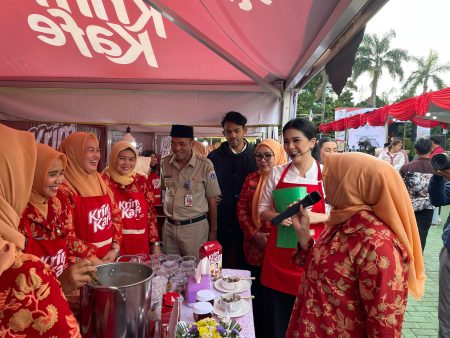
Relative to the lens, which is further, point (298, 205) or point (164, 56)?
point (164, 56)

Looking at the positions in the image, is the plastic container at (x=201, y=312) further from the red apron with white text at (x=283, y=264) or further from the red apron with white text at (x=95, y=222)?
the red apron with white text at (x=95, y=222)

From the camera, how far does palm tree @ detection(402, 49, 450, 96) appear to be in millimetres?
29266

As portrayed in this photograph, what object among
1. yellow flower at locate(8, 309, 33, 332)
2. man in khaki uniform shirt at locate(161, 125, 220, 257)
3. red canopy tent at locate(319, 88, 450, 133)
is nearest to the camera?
yellow flower at locate(8, 309, 33, 332)

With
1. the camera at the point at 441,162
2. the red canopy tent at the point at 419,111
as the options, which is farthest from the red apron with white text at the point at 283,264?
the red canopy tent at the point at 419,111

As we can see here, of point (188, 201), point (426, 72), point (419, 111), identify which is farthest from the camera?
point (426, 72)

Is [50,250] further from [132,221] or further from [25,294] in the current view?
[132,221]

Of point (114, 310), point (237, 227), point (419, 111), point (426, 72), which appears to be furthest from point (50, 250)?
point (426, 72)

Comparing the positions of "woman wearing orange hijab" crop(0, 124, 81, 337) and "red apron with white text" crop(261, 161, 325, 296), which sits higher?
"woman wearing orange hijab" crop(0, 124, 81, 337)

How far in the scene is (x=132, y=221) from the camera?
9.04ft

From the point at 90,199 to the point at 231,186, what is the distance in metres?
1.55

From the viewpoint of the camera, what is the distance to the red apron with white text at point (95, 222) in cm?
219

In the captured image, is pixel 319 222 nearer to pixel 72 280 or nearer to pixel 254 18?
pixel 254 18

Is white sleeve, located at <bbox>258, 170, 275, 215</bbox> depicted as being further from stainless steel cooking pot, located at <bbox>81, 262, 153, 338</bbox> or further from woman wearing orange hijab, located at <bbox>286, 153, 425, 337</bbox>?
stainless steel cooking pot, located at <bbox>81, 262, 153, 338</bbox>

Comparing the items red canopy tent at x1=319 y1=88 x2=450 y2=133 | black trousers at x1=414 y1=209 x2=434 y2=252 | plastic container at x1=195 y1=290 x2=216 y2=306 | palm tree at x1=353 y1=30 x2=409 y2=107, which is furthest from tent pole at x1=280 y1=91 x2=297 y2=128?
palm tree at x1=353 y1=30 x2=409 y2=107
